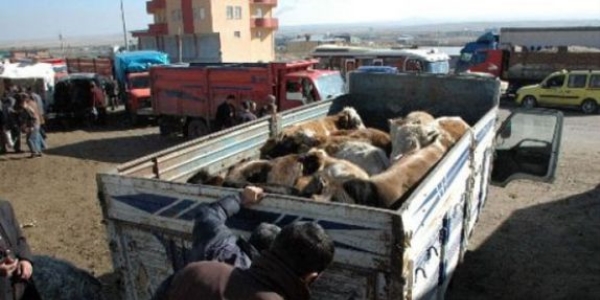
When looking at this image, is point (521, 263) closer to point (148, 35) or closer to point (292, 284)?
point (292, 284)

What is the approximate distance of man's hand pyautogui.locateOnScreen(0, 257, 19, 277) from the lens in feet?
10.4

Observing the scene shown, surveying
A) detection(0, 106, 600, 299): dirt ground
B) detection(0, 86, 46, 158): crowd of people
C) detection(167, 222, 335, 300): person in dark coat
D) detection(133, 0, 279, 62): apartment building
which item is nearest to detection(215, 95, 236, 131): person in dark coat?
detection(0, 106, 600, 299): dirt ground

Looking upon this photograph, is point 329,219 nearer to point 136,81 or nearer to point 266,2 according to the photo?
point 136,81

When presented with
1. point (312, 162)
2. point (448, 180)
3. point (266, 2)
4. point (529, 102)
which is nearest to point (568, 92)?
point (529, 102)

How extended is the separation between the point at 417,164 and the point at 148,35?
2076 inches

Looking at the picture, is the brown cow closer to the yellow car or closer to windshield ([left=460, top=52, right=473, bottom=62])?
the yellow car

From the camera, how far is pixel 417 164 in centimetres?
A: 445

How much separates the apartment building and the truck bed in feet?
140

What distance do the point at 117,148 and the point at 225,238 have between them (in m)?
12.3

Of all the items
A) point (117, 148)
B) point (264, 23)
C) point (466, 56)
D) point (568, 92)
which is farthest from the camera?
point (264, 23)

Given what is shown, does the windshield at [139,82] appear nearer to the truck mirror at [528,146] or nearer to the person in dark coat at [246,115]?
the person in dark coat at [246,115]

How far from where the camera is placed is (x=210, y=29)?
50094 millimetres

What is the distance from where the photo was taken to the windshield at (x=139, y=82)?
18891mm

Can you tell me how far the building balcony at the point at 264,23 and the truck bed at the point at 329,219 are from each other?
51.0 m
